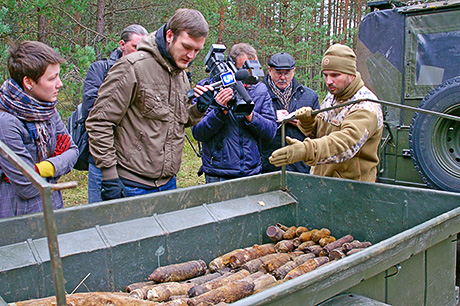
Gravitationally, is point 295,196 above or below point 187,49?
below

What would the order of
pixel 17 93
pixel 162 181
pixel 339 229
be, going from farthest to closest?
pixel 339 229 < pixel 162 181 < pixel 17 93

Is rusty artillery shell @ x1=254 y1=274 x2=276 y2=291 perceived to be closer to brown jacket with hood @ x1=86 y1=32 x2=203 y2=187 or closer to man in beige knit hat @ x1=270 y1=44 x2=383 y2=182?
man in beige knit hat @ x1=270 y1=44 x2=383 y2=182

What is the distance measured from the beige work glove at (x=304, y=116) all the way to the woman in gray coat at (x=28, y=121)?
1780mm

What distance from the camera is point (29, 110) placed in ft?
8.18

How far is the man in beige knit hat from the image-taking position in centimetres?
286

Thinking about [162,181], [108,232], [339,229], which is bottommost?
[339,229]

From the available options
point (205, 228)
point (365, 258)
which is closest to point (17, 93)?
point (205, 228)

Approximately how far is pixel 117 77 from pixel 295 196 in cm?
178

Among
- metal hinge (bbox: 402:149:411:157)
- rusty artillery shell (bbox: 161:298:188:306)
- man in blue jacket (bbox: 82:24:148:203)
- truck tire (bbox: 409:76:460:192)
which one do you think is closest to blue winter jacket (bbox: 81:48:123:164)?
man in blue jacket (bbox: 82:24:148:203)

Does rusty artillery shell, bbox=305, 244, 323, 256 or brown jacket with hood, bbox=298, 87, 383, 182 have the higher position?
brown jacket with hood, bbox=298, 87, 383, 182

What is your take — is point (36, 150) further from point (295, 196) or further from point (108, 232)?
point (295, 196)

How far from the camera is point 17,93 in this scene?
2.47 meters

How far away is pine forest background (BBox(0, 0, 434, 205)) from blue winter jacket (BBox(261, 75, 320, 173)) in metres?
3.27

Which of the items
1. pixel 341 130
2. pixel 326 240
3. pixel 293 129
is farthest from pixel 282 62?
pixel 326 240
